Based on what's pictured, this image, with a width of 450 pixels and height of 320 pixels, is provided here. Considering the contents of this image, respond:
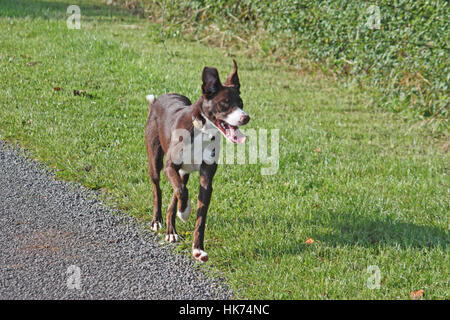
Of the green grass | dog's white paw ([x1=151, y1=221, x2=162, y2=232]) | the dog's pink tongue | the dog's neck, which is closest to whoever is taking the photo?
the dog's pink tongue

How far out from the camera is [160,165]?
5285 millimetres

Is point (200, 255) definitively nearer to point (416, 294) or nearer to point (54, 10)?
point (416, 294)

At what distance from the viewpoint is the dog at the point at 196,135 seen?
438 cm

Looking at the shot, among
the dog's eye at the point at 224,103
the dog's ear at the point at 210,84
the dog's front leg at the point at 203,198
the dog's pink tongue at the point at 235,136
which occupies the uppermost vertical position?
the dog's ear at the point at 210,84

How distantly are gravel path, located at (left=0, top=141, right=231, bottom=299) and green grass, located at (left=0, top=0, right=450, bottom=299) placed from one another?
26 centimetres

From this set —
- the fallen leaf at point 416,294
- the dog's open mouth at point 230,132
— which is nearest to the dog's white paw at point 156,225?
the dog's open mouth at point 230,132

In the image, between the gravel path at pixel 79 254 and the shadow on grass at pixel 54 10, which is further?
the shadow on grass at pixel 54 10

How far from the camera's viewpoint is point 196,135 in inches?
182

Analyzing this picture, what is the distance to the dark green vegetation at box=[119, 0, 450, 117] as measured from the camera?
8.55 metres

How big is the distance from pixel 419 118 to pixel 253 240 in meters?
5.63

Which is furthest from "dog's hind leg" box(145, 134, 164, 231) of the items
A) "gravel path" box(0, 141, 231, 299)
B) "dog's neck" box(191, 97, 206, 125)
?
"dog's neck" box(191, 97, 206, 125)

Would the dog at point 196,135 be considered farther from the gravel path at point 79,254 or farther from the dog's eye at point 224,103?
the gravel path at point 79,254

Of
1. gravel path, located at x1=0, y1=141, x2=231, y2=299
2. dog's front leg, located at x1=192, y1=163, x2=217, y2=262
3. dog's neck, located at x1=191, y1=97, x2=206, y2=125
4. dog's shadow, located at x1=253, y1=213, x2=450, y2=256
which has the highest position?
dog's neck, located at x1=191, y1=97, x2=206, y2=125

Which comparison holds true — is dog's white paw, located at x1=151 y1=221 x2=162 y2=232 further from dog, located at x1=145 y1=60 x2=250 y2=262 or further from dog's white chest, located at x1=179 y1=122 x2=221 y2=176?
dog's white chest, located at x1=179 y1=122 x2=221 y2=176
